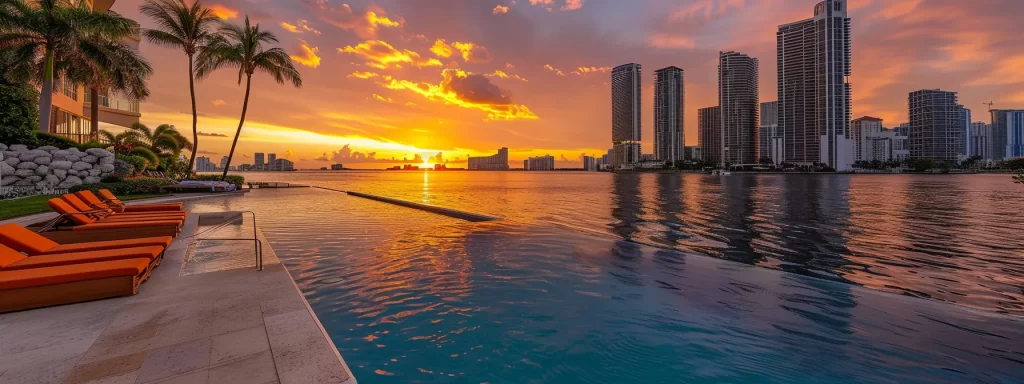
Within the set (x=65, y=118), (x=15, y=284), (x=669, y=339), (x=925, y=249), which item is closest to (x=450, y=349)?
(x=669, y=339)

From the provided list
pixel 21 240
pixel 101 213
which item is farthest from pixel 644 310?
pixel 101 213

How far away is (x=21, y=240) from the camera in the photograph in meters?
5.88

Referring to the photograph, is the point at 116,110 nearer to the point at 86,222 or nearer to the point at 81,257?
the point at 86,222

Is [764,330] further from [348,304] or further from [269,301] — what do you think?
[269,301]

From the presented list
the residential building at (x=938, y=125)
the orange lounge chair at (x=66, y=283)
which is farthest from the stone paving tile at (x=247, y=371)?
the residential building at (x=938, y=125)

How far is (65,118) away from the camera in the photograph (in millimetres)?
31609

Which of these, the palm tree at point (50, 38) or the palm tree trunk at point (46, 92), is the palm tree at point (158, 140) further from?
the palm tree trunk at point (46, 92)

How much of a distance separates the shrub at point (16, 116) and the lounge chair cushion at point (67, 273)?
22763 millimetres

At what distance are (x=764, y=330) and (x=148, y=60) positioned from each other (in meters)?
37.7

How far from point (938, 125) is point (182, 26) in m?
270

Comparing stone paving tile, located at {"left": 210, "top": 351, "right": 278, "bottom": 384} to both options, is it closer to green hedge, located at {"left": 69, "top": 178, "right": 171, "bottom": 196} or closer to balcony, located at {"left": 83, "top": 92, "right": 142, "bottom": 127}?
green hedge, located at {"left": 69, "top": 178, "right": 171, "bottom": 196}

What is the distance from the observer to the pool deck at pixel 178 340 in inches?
131

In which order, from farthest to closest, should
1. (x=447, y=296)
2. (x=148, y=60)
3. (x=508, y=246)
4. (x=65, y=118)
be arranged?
1. (x=65, y=118)
2. (x=148, y=60)
3. (x=508, y=246)
4. (x=447, y=296)

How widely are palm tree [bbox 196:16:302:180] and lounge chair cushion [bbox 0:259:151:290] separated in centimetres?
2983
